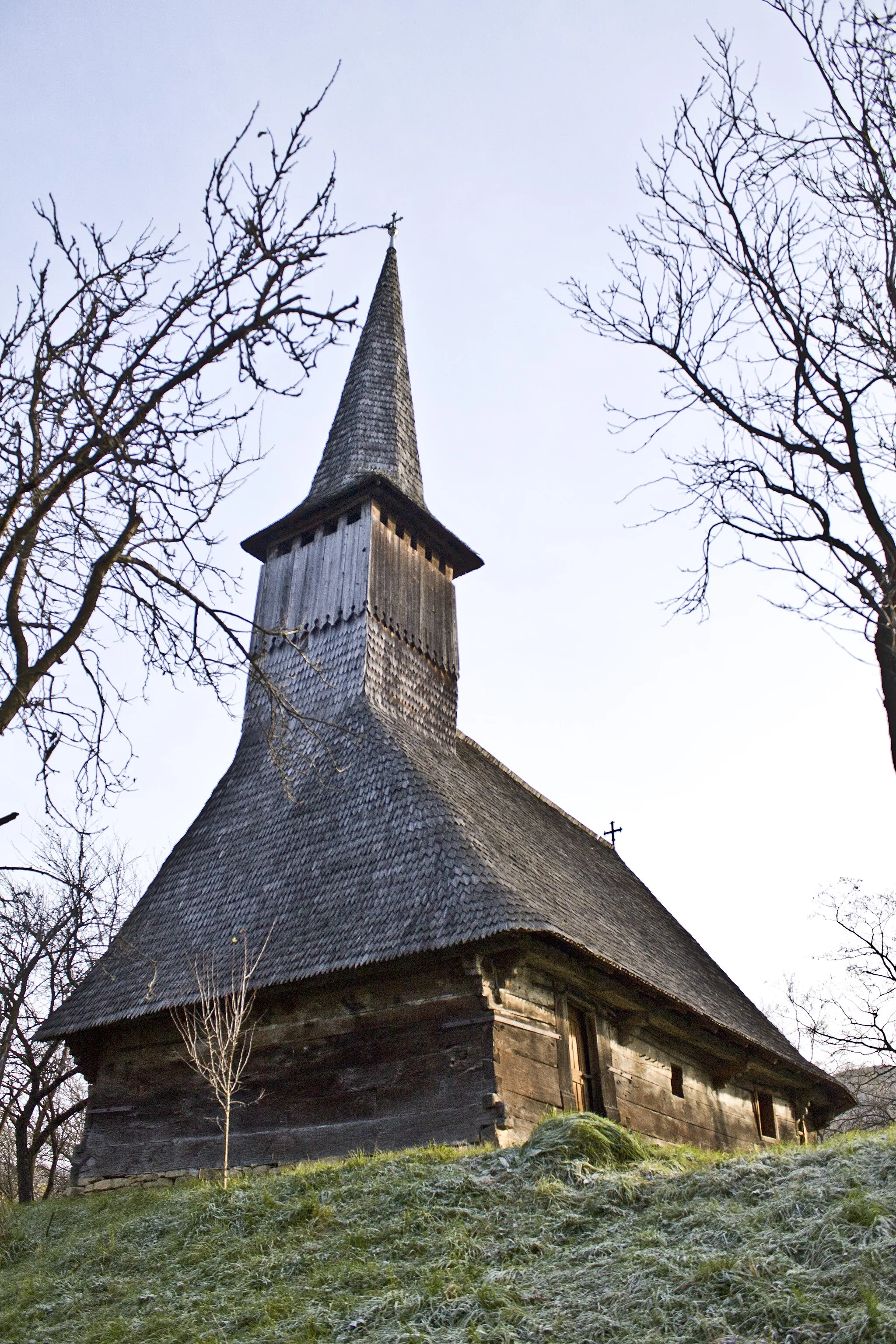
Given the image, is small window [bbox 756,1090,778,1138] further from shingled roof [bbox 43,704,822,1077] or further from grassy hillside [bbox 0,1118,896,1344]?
grassy hillside [bbox 0,1118,896,1344]

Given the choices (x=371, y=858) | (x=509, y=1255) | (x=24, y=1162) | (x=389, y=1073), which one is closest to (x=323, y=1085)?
(x=389, y=1073)

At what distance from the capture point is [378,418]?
755 inches

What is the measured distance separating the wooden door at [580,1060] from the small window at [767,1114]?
5776 millimetres

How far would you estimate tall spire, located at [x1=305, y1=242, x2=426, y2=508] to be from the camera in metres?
18.1

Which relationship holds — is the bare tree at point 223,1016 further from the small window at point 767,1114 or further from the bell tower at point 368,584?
the small window at point 767,1114

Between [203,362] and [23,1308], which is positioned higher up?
[203,362]

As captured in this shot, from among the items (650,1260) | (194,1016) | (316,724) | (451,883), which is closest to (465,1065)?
(451,883)

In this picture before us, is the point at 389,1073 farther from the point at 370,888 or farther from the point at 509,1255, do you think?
the point at 509,1255

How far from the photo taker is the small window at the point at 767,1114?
1620cm

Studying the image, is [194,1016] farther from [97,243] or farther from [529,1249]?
[97,243]

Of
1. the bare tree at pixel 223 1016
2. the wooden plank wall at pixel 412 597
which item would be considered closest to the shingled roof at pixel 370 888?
the bare tree at pixel 223 1016

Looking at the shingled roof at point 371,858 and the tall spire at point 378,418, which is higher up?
the tall spire at point 378,418

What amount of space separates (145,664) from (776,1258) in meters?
4.95

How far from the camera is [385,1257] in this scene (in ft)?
20.4
